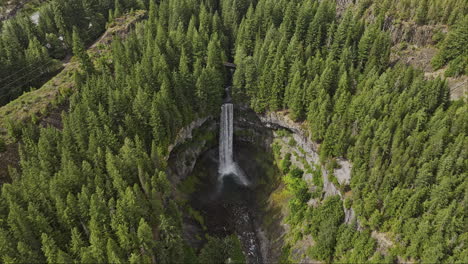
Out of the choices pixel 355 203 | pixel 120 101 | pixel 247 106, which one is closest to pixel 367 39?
pixel 247 106

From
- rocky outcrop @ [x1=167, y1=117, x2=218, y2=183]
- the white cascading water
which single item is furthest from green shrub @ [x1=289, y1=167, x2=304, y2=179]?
rocky outcrop @ [x1=167, y1=117, x2=218, y2=183]

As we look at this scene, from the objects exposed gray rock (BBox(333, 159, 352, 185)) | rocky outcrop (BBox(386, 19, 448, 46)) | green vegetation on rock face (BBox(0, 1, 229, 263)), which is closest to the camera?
green vegetation on rock face (BBox(0, 1, 229, 263))

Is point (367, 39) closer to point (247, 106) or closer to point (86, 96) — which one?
point (247, 106)

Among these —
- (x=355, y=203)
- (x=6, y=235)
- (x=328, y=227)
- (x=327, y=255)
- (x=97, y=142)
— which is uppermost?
(x=97, y=142)

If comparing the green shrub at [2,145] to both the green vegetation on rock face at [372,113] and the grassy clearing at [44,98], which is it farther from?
the green vegetation on rock face at [372,113]

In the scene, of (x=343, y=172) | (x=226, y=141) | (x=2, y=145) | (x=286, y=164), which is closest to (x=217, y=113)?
(x=226, y=141)

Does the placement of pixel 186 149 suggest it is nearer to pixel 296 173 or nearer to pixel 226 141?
pixel 226 141

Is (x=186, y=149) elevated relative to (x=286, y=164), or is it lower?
elevated

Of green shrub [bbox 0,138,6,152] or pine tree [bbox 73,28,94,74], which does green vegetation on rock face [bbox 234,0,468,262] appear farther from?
green shrub [bbox 0,138,6,152]
